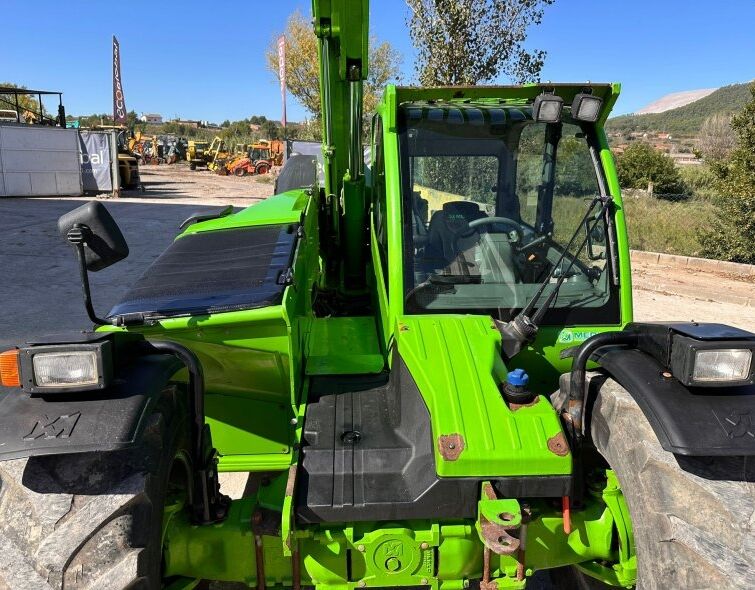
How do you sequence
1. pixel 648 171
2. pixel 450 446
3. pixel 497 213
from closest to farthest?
pixel 450 446
pixel 497 213
pixel 648 171

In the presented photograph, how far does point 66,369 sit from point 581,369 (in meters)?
1.97

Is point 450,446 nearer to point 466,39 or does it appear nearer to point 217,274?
point 217,274

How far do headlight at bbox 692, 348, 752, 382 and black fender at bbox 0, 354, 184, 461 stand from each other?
6.41 ft

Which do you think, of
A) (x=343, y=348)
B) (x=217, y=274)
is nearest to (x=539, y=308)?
(x=343, y=348)

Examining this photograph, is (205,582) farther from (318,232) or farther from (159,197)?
(159,197)

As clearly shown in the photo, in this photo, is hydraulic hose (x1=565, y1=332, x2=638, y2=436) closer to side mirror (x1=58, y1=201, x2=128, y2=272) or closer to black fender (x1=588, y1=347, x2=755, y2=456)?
black fender (x1=588, y1=347, x2=755, y2=456)

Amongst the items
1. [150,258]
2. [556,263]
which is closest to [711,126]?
[150,258]

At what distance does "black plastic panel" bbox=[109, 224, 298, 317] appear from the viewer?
9.93 ft

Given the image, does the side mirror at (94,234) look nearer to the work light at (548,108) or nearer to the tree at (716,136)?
the work light at (548,108)

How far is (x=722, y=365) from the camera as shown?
207cm

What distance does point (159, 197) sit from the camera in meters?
23.9

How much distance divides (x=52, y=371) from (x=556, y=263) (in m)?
2.30

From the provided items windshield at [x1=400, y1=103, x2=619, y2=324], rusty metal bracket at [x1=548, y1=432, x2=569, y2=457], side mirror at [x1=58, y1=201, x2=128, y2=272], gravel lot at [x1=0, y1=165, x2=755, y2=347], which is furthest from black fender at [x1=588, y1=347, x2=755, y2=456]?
gravel lot at [x1=0, y1=165, x2=755, y2=347]

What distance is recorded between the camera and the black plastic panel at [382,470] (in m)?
2.21
